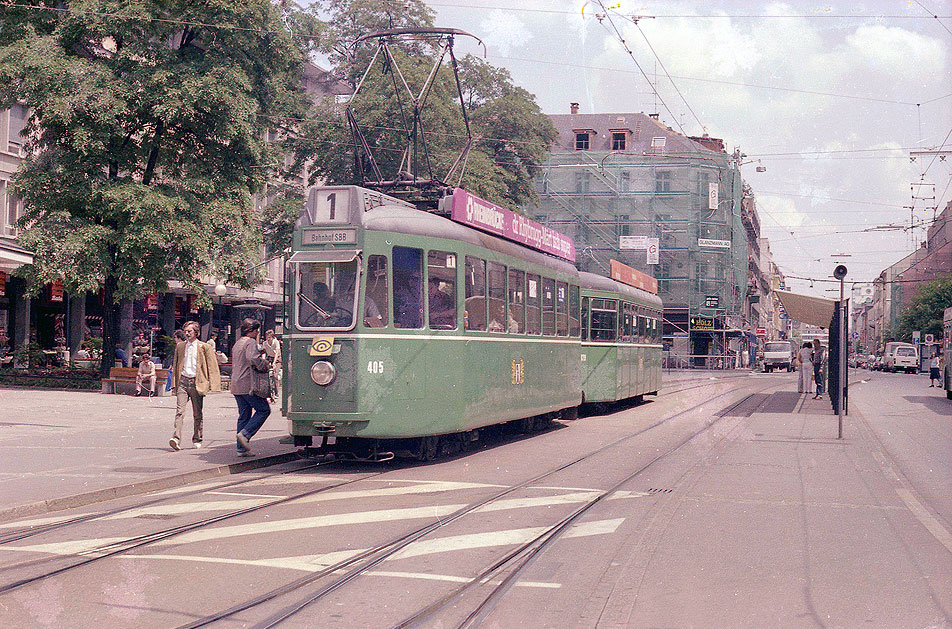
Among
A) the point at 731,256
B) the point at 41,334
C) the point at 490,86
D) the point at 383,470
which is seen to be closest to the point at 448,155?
the point at 490,86

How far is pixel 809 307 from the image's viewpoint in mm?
28844

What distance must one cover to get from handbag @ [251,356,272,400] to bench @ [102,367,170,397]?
1565 centimetres

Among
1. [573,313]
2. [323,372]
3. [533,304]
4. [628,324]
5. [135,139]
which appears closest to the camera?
[323,372]

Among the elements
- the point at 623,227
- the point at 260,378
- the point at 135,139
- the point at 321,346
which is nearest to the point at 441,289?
the point at 321,346

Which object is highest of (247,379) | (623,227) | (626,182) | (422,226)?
(626,182)

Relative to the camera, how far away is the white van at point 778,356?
69.4 m

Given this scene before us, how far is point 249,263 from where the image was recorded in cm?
2945

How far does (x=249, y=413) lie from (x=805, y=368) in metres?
23.1

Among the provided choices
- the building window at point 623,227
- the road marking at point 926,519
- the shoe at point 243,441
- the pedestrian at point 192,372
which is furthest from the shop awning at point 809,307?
the building window at point 623,227

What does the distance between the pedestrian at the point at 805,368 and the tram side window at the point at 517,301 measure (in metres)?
18.2

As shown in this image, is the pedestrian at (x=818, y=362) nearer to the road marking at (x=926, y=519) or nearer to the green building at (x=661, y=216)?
the road marking at (x=926, y=519)

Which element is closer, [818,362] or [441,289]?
[441,289]

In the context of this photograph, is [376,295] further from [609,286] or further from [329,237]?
[609,286]

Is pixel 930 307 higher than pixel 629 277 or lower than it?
higher
